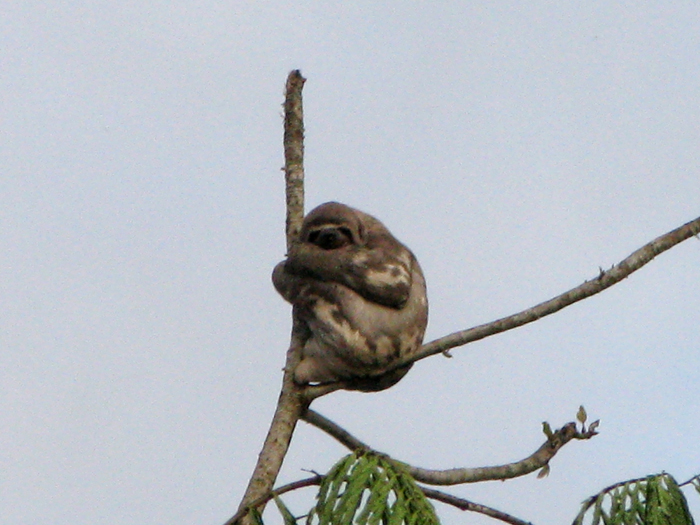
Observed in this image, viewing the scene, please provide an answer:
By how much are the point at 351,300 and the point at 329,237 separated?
52cm

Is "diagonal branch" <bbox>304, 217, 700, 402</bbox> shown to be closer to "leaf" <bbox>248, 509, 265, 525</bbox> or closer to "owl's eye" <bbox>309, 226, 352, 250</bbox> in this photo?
"leaf" <bbox>248, 509, 265, 525</bbox>

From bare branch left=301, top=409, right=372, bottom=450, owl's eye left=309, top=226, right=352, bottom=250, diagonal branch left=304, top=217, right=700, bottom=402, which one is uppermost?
owl's eye left=309, top=226, right=352, bottom=250

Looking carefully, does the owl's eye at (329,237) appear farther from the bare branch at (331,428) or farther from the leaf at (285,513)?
the leaf at (285,513)

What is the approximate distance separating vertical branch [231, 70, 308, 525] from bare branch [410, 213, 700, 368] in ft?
2.69

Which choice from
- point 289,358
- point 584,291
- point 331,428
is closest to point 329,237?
point 289,358

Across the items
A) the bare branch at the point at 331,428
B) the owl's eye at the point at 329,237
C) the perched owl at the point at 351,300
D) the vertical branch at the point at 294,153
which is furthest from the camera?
the owl's eye at the point at 329,237

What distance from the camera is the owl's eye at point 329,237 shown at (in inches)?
268

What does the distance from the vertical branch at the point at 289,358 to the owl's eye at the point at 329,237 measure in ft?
1.03

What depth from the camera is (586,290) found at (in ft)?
17.1

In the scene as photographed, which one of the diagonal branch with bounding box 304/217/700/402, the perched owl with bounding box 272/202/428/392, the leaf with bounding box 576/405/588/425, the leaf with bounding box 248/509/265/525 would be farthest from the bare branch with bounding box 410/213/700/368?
the leaf with bounding box 248/509/265/525

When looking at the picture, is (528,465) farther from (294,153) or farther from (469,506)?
(294,153)

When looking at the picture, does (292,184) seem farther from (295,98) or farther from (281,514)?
(281,514)

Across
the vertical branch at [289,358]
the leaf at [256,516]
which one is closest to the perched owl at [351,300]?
the vertical branch at [289,358]

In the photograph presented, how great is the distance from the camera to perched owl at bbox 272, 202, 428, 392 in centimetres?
631
